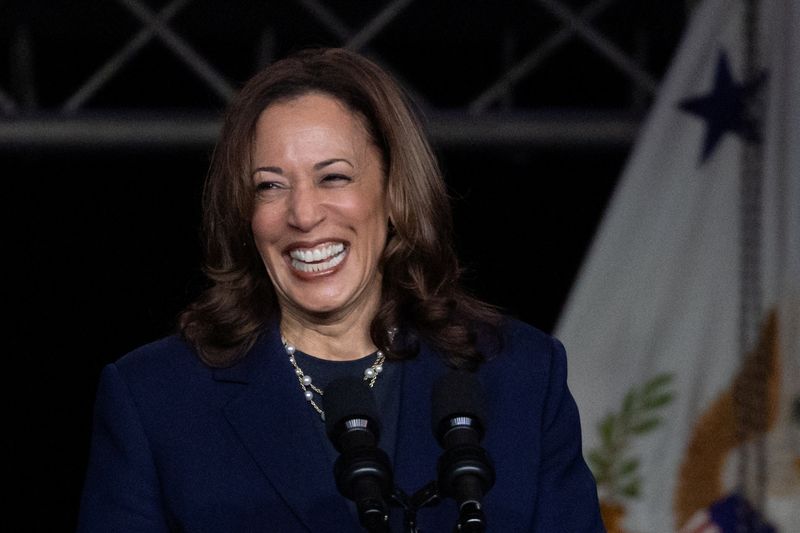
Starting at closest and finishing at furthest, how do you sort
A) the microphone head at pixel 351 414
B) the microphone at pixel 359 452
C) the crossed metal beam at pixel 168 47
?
the microphone at pixel 359 452 → the microphone head at pixel 351 414 → the crossed metal beam at pixel 168 47

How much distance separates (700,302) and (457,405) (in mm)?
2166

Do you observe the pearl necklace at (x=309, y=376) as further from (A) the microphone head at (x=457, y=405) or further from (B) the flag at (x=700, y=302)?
(B) the flag at (x=700, y=302)

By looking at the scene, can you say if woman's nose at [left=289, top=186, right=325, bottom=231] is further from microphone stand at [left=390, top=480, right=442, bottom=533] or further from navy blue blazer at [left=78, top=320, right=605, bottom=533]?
microphone stand at [left=390, top=480, right=442, bottom=533]

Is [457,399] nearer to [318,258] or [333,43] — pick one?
[318,258]

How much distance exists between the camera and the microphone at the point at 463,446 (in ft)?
4.77

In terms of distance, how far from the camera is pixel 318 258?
1.98 m

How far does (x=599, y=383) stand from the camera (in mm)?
3633

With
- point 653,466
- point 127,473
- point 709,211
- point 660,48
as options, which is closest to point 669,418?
point 653,466

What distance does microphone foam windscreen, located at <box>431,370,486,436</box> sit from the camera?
5.15 feet

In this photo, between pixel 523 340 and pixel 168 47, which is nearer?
pixel 523 340

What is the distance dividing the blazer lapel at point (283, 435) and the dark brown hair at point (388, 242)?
0.05m

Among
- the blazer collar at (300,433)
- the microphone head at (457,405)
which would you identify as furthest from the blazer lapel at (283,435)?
the microphone head at (457,405)

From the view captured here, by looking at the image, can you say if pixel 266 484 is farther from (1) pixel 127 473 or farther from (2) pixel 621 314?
(2) pixel 621 314

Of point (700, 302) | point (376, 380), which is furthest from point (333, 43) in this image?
point (376, 380)
